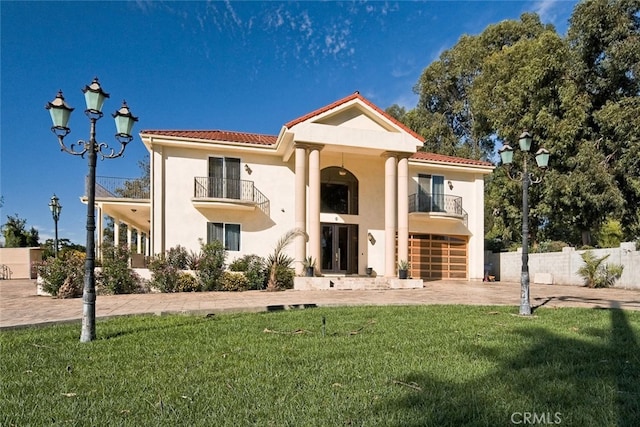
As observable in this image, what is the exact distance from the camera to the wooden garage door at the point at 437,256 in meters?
21.8

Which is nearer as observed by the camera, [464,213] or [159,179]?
[159,179]

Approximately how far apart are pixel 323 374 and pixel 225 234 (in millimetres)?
14851

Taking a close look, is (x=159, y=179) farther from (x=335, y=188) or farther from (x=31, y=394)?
(x=31, y=394)

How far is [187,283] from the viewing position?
1559 centimetres

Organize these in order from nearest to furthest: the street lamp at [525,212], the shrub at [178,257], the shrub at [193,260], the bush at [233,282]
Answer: the street lamp at [525,212] → the bush at [233,282] → the shrub at [193,260] → the shrub at [178,257]

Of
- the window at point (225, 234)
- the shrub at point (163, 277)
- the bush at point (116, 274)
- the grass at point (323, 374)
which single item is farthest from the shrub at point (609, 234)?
the bush at point (116, 274)

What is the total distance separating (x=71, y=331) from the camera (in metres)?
7.05

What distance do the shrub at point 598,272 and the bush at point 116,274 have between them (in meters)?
19.8

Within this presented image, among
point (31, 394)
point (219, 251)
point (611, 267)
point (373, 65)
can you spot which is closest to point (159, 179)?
point (219, 251)

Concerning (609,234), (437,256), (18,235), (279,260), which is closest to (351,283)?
(279,260)

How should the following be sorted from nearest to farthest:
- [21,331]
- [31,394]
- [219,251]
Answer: [31,394]
[21,331]
[219,251]

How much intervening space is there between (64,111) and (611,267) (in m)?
21.3

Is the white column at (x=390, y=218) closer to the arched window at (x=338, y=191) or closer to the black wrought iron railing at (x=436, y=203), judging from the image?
the arched window at (x=338, y=191)

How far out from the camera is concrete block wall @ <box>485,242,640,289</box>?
17297 mm
